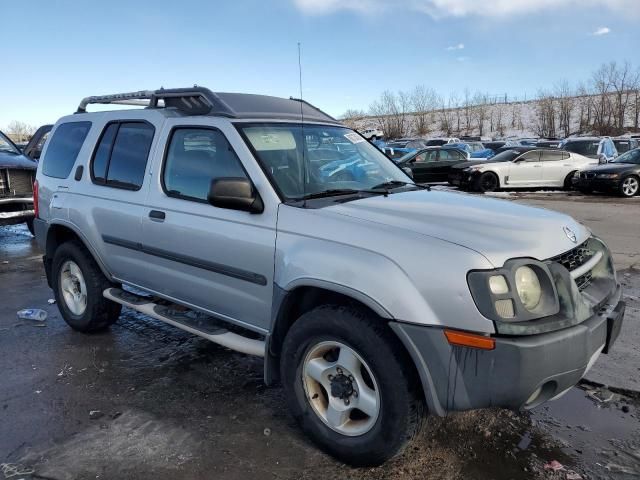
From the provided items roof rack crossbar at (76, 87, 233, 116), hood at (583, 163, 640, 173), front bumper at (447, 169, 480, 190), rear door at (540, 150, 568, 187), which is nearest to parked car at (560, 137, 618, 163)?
rear door at (540, 150, 568, 187)

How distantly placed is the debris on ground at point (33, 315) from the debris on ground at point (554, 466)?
4708mm

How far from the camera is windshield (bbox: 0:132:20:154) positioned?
32.5 feet

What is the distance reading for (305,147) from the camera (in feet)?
11.9

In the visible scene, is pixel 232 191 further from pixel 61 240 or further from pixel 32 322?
pixel 32 322

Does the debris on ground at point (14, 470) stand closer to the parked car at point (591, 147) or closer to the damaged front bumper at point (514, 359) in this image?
the damaged front bumper at point (514, 359)

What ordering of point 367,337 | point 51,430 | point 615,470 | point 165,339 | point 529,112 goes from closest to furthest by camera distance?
point 367,337, point 615,470, point 51,430, point 165,339, point 529,112

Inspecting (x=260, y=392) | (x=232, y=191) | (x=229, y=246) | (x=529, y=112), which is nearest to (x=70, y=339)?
(x=260, y=392)

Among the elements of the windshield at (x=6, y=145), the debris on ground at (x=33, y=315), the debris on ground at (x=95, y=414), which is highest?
the windshield at (x=6, y=145)

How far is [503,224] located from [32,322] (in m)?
4.63

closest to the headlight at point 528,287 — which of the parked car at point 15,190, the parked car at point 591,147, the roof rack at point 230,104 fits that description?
the roof rack at point 230,104

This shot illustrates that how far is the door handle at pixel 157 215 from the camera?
3680 mm

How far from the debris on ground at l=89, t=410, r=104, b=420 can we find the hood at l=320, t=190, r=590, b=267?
201 cm

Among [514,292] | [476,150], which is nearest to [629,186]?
[476,150]

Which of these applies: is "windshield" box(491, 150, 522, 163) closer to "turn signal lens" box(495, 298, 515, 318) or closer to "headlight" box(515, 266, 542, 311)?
"headlight" box(515, 266, 542, 311)
